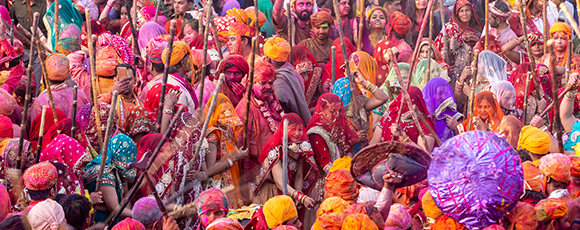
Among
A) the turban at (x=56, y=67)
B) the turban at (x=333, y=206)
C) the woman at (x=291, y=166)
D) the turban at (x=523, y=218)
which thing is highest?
the turban at (x=56, y=67)

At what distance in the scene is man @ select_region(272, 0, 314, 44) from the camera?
7.82 metres

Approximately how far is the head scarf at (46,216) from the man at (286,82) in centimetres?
250

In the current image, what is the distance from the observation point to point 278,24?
25.7 feet

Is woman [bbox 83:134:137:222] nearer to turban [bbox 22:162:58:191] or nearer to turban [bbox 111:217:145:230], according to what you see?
turban [bbox 22:162:58:191]

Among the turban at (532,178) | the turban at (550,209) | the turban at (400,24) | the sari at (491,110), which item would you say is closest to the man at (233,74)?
the sari at (491,110)

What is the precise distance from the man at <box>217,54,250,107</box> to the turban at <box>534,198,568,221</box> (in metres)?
2.71

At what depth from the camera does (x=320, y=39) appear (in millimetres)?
7395

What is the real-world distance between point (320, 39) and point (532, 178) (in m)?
3.75

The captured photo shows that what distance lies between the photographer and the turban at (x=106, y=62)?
5.74 metres

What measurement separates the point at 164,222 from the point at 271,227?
600 millimetres

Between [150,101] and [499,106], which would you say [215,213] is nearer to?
[150,101]

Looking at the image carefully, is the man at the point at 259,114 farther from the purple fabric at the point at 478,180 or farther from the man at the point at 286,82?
the purple fabric at the point at 478,180

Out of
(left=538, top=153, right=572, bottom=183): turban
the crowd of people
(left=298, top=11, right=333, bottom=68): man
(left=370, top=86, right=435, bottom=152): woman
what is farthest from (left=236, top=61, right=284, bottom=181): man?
(left=298, top=11, right=333, bottom=68): man

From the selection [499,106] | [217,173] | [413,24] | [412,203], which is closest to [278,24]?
[413,24]
